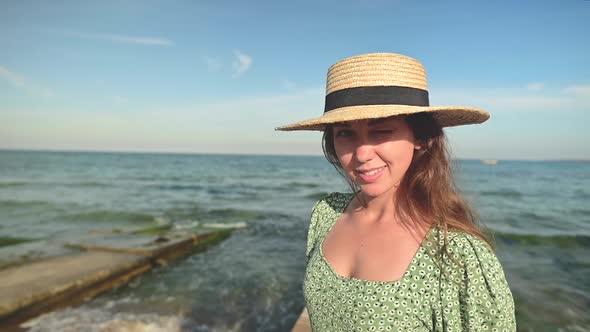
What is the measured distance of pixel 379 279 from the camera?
149cm

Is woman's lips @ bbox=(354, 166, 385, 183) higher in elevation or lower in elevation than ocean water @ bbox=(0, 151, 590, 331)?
higher

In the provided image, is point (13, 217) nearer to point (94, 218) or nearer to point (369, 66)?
point (94, 218)

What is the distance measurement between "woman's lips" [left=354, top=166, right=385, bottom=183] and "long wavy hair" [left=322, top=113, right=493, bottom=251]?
22 centimetres

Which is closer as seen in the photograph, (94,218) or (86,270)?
(86,270)

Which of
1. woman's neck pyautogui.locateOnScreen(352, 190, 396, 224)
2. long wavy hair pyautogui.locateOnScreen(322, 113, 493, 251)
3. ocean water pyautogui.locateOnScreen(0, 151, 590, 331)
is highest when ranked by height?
long wavy hair pyautogui.locateOnScreen(322, 113, 493, 251)

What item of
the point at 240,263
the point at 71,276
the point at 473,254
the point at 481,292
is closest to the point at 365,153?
the point at 473,254

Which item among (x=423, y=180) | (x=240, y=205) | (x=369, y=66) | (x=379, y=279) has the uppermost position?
(x=369, y=66)

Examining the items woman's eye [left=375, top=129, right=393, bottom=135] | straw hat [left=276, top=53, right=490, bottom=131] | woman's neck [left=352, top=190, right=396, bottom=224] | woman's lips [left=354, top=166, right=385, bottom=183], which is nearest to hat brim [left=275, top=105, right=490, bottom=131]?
straw hat [left=276, top=53, right=490, bottom=131]

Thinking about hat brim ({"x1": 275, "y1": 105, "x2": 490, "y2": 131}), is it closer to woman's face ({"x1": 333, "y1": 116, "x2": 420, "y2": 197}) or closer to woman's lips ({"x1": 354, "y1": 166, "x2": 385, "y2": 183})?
woman's face ({"x1": 333, "y1": 116, "x2": 420, "y2": 197})

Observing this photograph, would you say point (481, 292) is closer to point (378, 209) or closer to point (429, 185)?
point (429, 185)

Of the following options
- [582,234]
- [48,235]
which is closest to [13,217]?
[48,235]

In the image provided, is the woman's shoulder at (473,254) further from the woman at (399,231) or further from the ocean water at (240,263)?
the ocean water at (240,263)

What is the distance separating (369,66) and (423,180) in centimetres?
61

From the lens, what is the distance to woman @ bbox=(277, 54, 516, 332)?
1312mm
